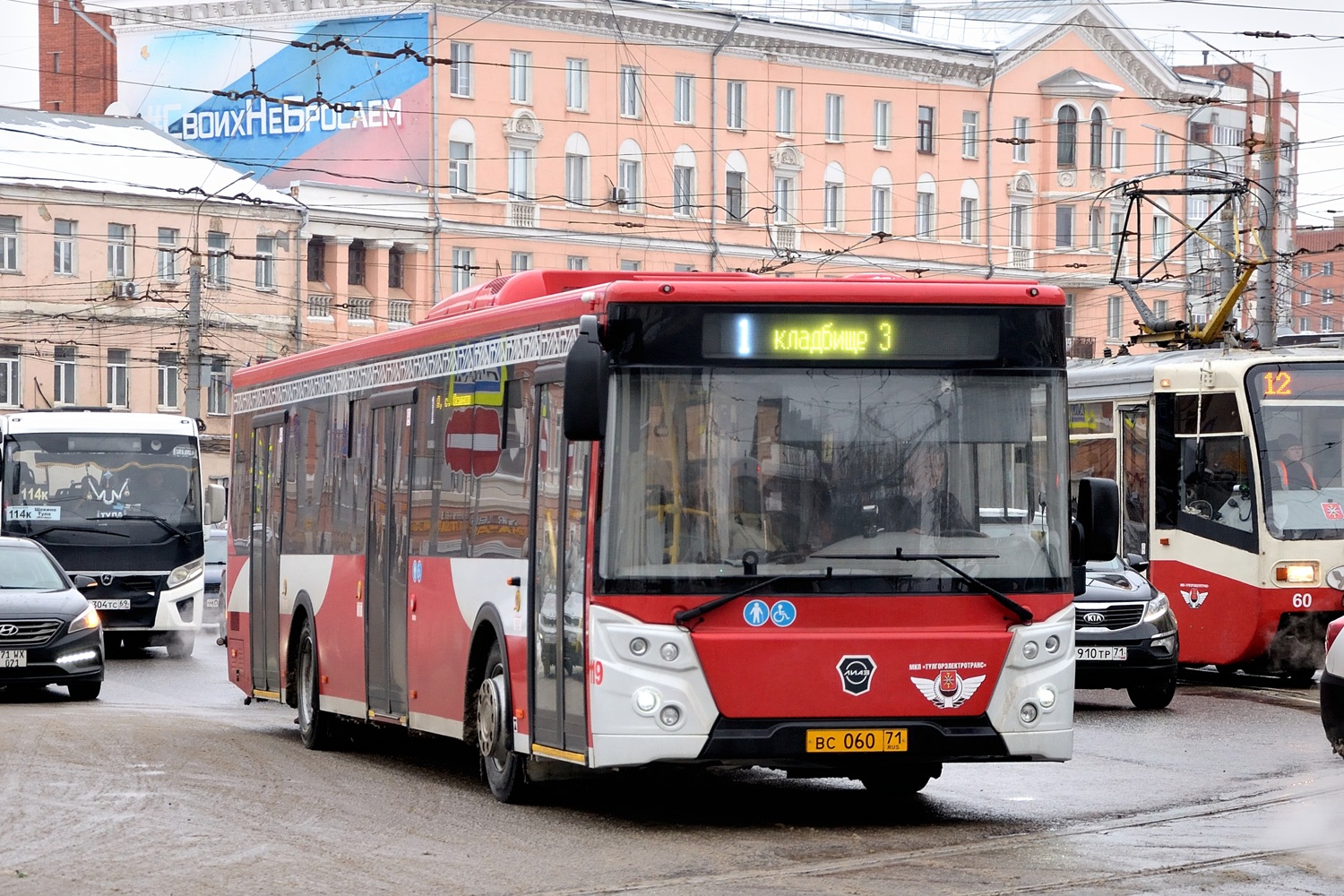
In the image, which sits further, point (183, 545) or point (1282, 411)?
point (183, 545)

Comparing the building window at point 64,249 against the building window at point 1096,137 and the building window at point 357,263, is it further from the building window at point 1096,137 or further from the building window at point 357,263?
the building window at point 1096,137

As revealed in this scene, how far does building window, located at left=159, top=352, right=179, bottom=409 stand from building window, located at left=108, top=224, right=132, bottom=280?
8.50 feet

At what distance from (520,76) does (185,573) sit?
43137 mm

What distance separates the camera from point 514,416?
12.7 metres

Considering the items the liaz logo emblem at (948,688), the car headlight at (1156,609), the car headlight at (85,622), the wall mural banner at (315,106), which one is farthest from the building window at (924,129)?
the liaz logo emblem at (948,688)

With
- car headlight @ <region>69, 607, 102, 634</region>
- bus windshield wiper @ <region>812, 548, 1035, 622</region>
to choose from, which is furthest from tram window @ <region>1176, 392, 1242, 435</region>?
bus windshield wiper @ <region>812, 548, 1035, 622</region>

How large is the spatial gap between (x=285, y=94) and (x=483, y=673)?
196 feet

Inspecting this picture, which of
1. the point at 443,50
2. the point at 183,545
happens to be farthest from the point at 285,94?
the point at 183,545

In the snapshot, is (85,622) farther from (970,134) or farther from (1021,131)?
(1021,131)

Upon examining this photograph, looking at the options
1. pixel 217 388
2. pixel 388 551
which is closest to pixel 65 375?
pixel 217 388

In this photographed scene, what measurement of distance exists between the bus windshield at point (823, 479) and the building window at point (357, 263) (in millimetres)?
58085

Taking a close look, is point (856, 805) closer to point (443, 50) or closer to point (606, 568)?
point (606, 568)

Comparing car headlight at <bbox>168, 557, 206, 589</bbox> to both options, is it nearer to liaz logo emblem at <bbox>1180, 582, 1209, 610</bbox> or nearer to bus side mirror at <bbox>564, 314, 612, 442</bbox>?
liaz logo emblem at <bbox>1180, 582, 1209, 610</bbox>

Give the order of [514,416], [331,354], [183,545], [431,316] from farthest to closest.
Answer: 1. [183,545]
2. [331,354]
3. [431,316]
4. [514,416]
